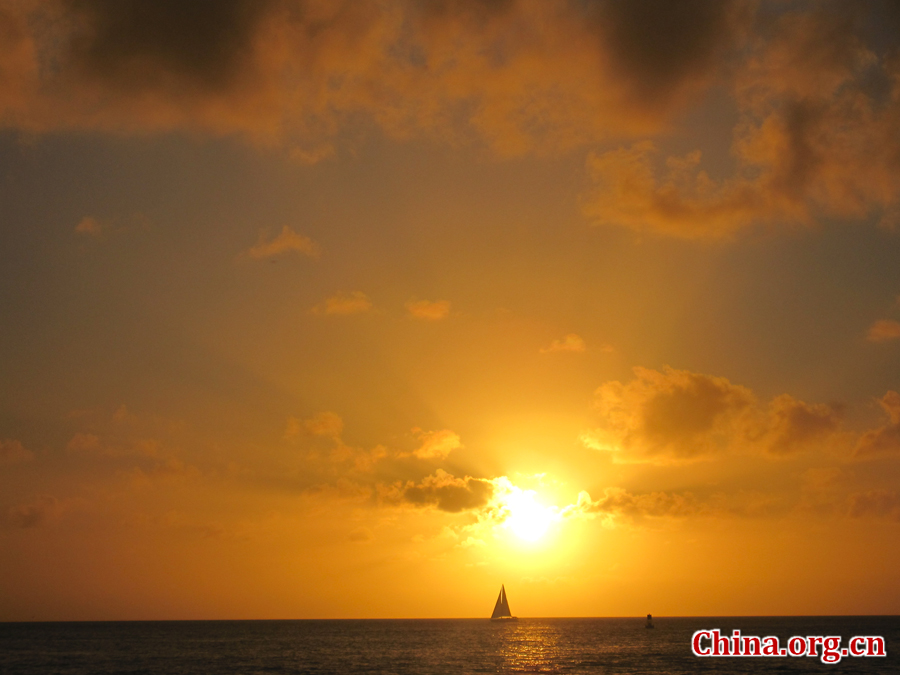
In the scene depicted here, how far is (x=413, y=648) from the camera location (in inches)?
6407

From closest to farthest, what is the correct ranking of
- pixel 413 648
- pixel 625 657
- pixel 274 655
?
1. pixel 625 657
2. pixel 274 655
3. pixel 413 648

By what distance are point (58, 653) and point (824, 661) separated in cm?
14593

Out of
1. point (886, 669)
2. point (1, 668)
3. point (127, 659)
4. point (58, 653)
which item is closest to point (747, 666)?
point (886, 669)

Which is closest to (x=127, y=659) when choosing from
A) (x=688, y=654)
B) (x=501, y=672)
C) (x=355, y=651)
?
(x=355, y=651)

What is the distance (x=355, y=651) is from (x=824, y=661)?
8937 cm

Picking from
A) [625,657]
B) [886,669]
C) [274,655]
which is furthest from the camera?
[274,655]

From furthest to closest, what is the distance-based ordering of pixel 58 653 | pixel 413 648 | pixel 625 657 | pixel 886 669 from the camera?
pixel 413 648
pixel 58 653
pixel 625 657
pixel 886 669

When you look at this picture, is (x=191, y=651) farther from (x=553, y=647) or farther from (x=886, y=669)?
(x=886, y=669)

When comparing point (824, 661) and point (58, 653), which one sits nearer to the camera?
point (824, 661)

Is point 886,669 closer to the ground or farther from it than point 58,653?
farther from it

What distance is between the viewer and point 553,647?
166m

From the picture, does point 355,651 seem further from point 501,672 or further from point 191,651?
point 501,672

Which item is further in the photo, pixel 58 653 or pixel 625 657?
pixel 58 653

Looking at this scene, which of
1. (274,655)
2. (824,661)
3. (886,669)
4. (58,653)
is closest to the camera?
(886,669)
